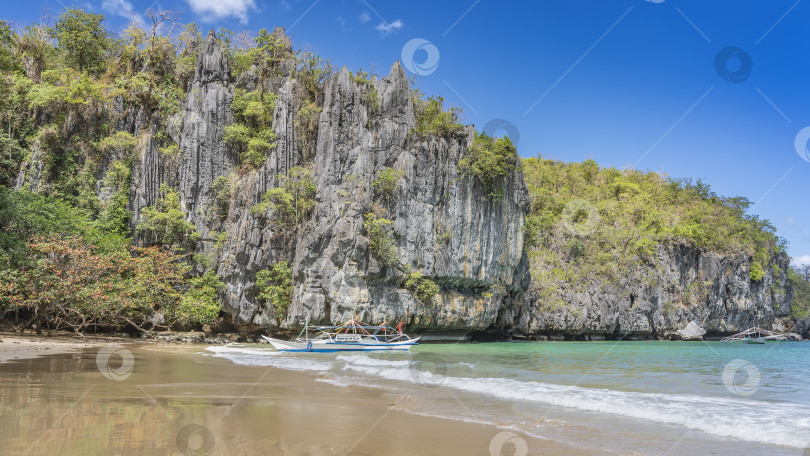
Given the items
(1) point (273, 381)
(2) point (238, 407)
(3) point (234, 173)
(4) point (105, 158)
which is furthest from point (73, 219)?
(2) point (238, 407)

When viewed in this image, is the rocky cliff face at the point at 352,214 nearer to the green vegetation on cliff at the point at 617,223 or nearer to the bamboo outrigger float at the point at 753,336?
the green vegetation on cliff at the point at 617,223

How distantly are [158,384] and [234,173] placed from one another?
78.6 feet

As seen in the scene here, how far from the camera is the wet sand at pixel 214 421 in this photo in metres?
5.52

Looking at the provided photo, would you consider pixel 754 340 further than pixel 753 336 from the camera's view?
No

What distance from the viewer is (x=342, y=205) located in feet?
93.0

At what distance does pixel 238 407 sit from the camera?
7.98 metres

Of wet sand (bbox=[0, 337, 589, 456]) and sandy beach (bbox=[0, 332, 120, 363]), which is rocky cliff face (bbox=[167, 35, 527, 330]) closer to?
sandy beach (bbox=[0, 332, 120, 363])

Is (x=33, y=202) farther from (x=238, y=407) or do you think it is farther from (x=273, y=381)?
(x=238, y=407)
